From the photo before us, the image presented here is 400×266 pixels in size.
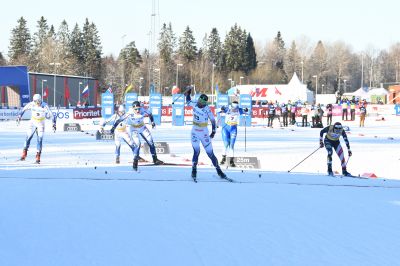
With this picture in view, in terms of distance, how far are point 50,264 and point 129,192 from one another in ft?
17.1

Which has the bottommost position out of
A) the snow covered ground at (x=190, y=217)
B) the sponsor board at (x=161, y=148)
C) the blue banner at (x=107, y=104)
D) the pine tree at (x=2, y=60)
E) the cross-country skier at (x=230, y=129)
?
the snow covered ground at (x=190, y=217)

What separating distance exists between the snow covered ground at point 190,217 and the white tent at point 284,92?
68592 millimetres

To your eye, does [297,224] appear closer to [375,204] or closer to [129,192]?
[375,204]

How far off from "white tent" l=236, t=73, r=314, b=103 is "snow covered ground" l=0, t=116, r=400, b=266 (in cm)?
6859

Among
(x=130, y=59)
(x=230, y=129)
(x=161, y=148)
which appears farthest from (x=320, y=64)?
(x=230, y=129)

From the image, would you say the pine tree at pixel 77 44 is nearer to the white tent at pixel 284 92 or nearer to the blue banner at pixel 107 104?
the white tent at pixel 284 92

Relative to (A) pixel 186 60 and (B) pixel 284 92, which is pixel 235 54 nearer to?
(A) pixel 186 60

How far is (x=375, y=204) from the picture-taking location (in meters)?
10.7

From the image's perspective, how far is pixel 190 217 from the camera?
8875 mm

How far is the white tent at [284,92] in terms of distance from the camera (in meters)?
84.0

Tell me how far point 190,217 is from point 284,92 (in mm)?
79982

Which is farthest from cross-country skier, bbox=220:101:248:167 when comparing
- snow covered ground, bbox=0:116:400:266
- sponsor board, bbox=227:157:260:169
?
snow covered ground, bbox=0:116:400:266

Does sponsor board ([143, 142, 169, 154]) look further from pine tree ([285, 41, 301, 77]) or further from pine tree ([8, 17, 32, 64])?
pine tree ([285, 41, 301, 77])

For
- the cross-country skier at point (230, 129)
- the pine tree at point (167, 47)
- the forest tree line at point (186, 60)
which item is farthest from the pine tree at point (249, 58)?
the cross-country skier at point (230, 129)
